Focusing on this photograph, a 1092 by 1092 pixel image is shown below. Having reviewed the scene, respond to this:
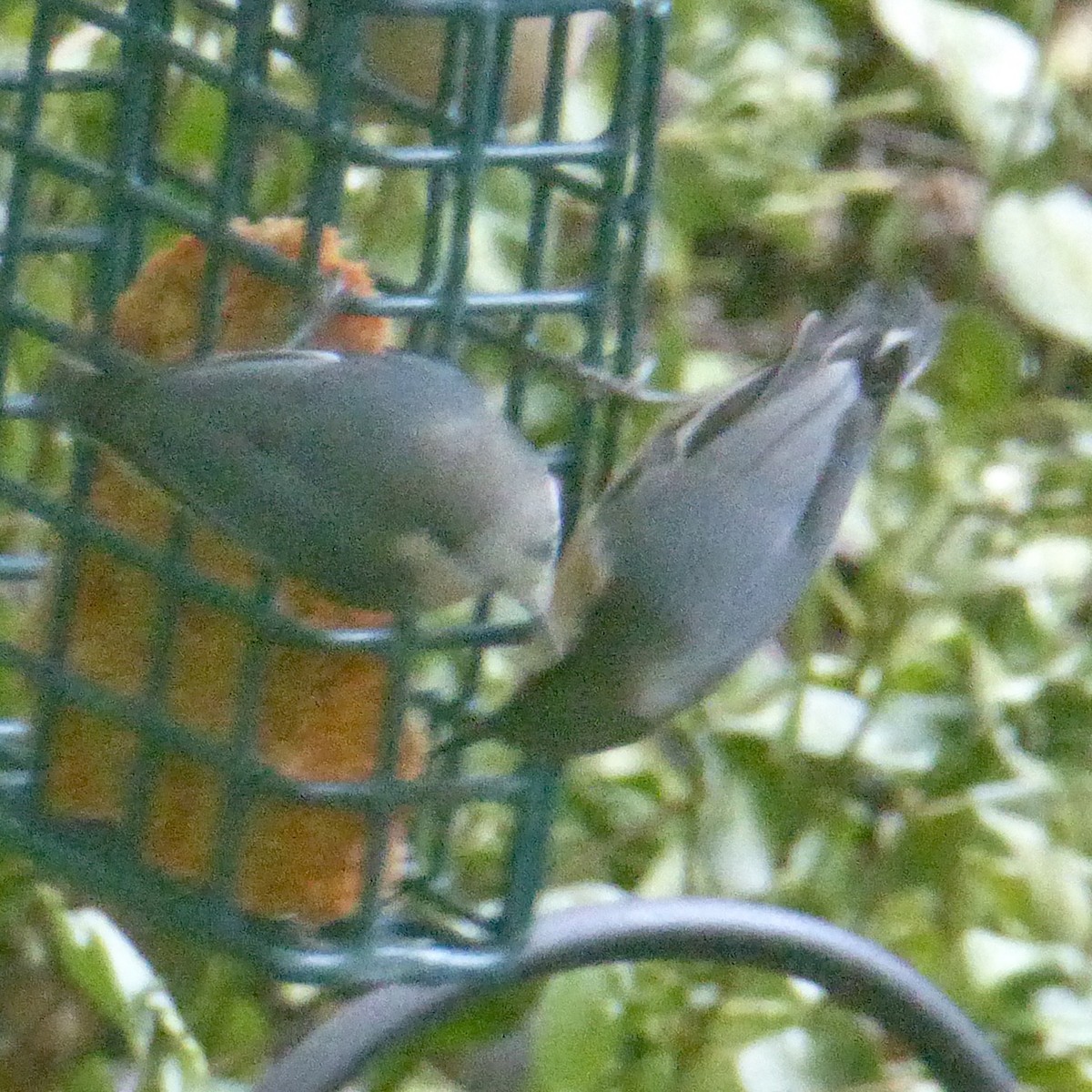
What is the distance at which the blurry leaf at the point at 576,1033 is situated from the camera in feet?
4.27

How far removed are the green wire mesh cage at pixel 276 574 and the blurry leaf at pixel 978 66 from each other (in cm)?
36

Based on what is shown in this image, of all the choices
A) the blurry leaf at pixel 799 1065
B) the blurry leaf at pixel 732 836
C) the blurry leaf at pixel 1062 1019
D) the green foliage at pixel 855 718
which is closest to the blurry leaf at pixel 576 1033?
the green foliage at pixel 855 718

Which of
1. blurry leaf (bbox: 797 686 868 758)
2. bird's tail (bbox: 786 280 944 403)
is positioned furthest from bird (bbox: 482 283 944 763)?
blurry leaf (bbox: 797 686 868 758)

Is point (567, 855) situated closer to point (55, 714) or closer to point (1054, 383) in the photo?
point (55, 714)

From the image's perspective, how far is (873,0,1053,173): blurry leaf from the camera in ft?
5.00

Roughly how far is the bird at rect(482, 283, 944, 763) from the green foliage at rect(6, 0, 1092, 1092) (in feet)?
0.48

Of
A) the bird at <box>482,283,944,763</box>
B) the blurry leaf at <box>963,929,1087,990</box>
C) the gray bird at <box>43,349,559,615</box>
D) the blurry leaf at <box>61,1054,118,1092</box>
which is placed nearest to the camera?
the gray bird at <box>43,349,559,615</box>

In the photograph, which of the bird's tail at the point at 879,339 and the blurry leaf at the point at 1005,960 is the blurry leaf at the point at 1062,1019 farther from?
the bird's tail at the point at 879,339

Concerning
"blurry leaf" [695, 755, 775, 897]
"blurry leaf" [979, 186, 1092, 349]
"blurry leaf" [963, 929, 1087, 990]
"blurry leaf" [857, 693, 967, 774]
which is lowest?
"blurry leaf" [963, 929, 1087, 990]

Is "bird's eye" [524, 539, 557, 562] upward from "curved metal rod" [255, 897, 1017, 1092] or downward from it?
upward

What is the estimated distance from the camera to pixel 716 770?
61.1 inches

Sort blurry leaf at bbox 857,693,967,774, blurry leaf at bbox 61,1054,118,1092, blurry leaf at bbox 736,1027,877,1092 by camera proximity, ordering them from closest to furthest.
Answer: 1. blurry leaf at bbox 61,1054,118,1092
2. blurry leaf at bbox 736,1027,877,1092
3. blurry leaf at bbox 857,693,967,774

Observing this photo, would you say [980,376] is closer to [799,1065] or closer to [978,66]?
[978,66]

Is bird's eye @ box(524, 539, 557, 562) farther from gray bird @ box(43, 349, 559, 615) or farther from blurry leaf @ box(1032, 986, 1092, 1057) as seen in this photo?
blurry leaf @ box(1032, 986, 1092, 1057)
